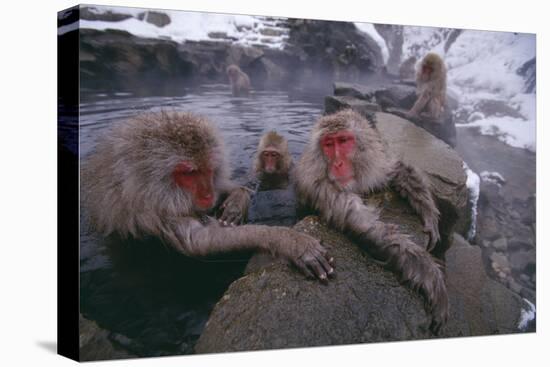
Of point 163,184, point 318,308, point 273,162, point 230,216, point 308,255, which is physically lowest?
point 318,308

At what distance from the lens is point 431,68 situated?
5242mm

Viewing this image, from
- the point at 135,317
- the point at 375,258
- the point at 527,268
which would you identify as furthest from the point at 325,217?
the point at 527,268

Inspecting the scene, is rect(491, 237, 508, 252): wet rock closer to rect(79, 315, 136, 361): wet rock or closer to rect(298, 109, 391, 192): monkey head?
rect(298, 109, 391, 192): monkey head

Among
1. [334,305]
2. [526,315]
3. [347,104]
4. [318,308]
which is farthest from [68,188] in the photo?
[526,315]

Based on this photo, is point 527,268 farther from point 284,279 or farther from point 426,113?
point 284,279

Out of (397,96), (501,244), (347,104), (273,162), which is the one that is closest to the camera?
(273,162)

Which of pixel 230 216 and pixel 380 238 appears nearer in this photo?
pixel 230 216

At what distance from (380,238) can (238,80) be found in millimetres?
A: 1476

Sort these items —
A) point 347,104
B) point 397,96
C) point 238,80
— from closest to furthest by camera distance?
point 238,80 < point 347,104 < point 397,96

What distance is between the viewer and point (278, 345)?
454 centimetres

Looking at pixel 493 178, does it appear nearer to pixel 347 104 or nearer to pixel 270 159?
pixel 347 104

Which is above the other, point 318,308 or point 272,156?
point 272,156

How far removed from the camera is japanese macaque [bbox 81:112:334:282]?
13.9ft

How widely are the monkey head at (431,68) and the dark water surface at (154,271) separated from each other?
1.50m
